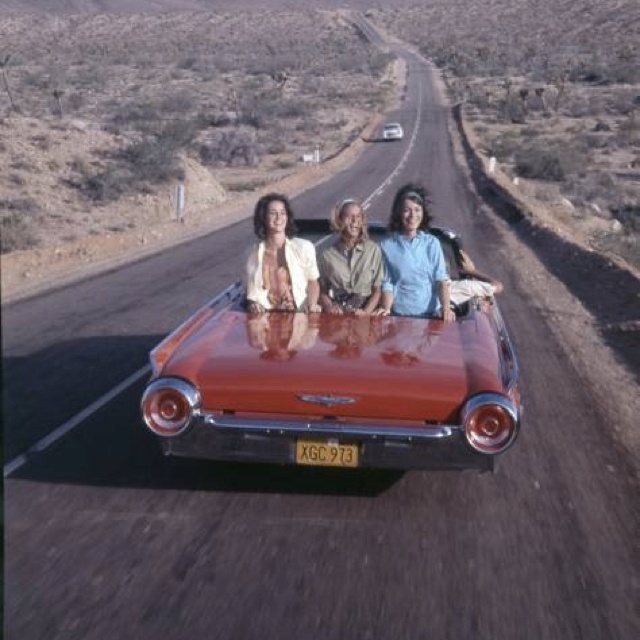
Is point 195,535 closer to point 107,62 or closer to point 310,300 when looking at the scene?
point 310,300

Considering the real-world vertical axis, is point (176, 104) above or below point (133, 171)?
below

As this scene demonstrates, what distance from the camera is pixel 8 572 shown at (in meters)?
4.89

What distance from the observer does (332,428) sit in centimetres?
553

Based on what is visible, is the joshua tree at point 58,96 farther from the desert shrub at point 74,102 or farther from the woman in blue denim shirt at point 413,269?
the woman in blue denim shirt at point 413,269

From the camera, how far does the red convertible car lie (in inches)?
217

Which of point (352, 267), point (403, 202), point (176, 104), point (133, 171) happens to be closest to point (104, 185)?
point (133, 171)

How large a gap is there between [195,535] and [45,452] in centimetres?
174

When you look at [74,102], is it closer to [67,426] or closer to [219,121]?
[219,121]

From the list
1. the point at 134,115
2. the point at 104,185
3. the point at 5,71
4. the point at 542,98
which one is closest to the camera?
the point at 5,71

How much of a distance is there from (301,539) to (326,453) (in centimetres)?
46

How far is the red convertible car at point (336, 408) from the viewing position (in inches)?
217

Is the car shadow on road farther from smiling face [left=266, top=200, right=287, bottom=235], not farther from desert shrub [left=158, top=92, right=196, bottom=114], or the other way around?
desert shrub [left=158, top=92, right=196, bottom=114]

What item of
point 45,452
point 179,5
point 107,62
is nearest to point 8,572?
point 45,452

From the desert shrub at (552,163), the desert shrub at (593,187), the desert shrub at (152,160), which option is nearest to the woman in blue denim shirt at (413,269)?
the desert shrub at (152,160)
